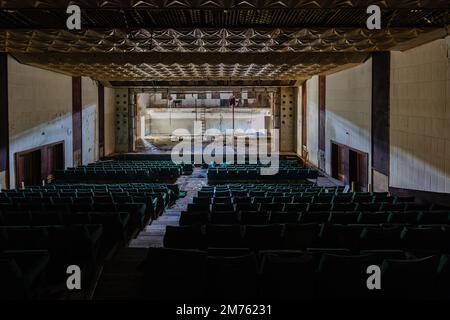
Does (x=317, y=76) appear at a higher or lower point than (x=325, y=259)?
higher

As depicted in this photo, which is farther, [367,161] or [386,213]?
[367,161]

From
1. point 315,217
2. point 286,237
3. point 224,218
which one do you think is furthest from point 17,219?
point 315,217

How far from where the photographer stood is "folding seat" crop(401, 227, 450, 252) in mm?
6266

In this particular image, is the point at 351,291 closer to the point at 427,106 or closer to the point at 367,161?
the point at 427,106

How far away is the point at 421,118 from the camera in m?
13.5

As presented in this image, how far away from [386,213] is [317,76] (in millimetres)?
19259

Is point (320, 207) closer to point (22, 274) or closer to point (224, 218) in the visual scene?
point (224, 218)

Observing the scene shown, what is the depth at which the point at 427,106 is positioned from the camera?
1312 cm

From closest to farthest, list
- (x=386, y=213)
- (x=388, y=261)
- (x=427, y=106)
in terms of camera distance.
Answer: (x=388, y=261) → (x=386, y=213) → (x=427, y=106)

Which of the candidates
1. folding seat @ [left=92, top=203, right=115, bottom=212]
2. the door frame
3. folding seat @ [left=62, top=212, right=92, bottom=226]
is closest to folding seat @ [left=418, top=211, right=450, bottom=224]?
folding seat @ [left=62, top=212, right=92, bottom=226]

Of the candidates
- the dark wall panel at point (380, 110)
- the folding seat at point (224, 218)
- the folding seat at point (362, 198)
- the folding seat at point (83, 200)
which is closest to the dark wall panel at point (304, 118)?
the dark wall panel at point (380, 110)

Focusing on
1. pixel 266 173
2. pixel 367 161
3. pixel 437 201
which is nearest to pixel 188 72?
pixel 266 173

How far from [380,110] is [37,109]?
1286cm

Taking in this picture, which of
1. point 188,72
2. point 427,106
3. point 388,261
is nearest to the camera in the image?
point 388,261
